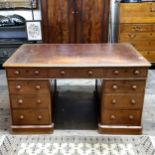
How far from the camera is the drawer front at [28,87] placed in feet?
6.75

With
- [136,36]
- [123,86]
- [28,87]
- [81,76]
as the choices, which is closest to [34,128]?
[28,87]

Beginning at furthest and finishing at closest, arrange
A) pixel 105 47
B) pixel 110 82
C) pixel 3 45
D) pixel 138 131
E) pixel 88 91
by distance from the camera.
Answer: pixel 3 45 → pixel 88 91 → pixel 105 47 → pixel 138 131 → pixel 110 82

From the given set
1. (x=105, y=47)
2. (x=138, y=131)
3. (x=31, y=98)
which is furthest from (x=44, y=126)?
(x=105, y=47)

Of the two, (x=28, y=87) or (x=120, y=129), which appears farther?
(x=120, y=129)

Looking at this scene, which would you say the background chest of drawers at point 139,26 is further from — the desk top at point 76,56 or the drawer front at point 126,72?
the drawer front at point 126,72

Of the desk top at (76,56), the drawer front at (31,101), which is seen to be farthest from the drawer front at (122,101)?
the drawer front at (31,101)

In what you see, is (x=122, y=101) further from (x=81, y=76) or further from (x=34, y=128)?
(x=34, y=128)

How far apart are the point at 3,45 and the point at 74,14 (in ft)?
4.43

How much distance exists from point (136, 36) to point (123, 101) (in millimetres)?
2046

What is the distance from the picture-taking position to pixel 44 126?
220 centimetres

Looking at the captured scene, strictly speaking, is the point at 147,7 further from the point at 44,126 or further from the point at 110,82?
the point at 44,126

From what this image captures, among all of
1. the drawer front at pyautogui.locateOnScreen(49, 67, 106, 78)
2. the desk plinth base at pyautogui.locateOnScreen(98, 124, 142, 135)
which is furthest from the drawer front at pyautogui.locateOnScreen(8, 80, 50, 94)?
the desk plinth base at pyautogui.locateOnScreen(98, 124, 142, 135)

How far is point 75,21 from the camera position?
153 inches

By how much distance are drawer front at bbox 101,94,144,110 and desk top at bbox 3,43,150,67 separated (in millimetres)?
298
